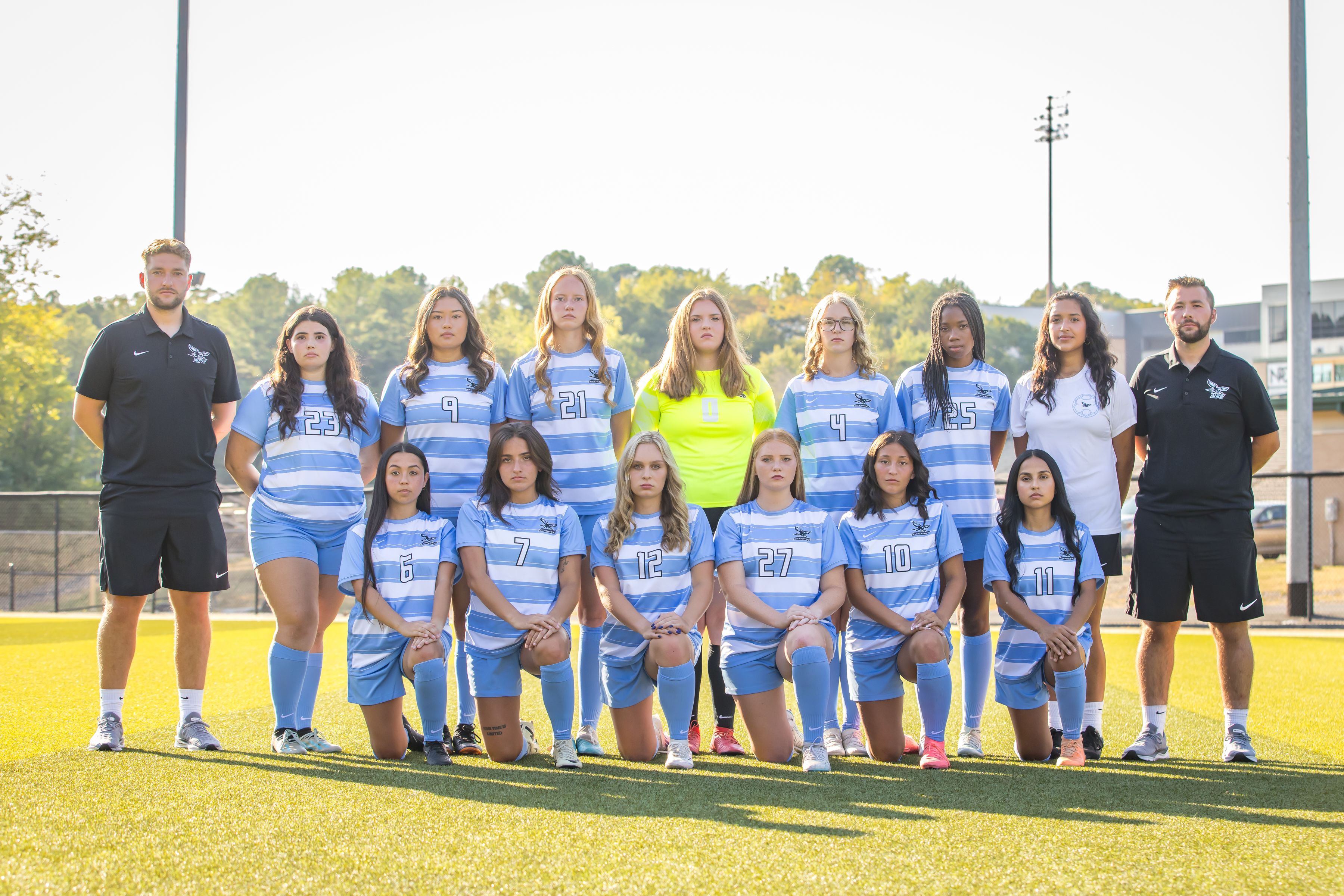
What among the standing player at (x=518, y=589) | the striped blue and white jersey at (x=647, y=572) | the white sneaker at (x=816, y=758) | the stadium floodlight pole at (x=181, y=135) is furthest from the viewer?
the stadium floodlight pole at (x=181, y=135)

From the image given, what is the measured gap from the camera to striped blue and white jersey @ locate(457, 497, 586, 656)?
12.9 feet

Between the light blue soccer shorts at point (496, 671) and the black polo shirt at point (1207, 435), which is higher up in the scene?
the black polo shirt at point (1207, 435)

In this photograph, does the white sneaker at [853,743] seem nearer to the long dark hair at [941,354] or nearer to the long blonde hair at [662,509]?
the long blonde hair at [662,509]

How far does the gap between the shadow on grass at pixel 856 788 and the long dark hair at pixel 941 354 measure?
4.84 ft

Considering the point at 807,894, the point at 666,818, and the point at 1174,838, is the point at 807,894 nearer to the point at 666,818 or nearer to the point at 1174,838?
the point at 666,818

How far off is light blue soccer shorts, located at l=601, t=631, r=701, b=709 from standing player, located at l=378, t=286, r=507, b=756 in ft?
2.22

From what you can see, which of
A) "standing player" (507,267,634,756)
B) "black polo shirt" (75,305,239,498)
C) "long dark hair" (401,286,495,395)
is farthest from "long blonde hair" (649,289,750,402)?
"black polo shirt" (75,305,239,498)

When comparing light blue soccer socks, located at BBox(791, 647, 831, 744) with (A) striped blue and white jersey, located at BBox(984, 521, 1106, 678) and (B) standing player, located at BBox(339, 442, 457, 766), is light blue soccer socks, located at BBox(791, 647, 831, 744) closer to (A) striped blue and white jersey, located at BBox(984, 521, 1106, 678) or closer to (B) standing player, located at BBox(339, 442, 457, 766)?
(A) striped blue and white jersey, located at BBox(984, 521, 1106, 678)

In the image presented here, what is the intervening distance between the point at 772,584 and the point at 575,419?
3.62 ft

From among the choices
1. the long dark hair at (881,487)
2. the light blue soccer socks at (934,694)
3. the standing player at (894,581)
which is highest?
the long dark hair at (881,487)

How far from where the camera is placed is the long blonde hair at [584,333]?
438cm

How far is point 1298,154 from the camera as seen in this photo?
401 inches

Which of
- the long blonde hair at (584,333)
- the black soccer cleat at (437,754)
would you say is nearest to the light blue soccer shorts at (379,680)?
the black soccer cleat at (437,754)

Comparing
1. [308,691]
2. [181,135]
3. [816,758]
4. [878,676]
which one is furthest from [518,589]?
[181,135]
